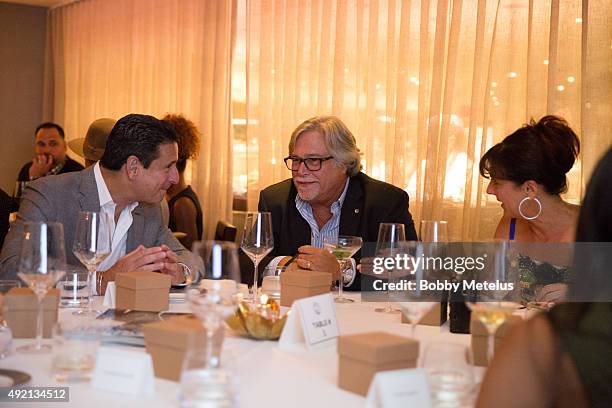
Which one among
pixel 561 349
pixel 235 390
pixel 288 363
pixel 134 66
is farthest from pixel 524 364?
pixel 134 66

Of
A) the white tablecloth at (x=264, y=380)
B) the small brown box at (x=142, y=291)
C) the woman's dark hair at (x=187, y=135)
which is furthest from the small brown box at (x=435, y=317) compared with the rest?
the woman's dark hair at (x=187, y=135)

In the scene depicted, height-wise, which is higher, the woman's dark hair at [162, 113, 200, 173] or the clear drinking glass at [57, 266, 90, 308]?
the woman's dark hair at [162, 113, 200, 173]

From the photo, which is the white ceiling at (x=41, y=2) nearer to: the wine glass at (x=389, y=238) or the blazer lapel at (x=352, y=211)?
the blazer lapel at (x=352, y=211)

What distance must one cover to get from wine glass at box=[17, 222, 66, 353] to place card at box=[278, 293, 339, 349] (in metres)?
0.48

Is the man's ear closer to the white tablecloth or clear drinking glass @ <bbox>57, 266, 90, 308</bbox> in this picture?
clear drinking glass @ <bbox>57, 266, 90, 308</bbox>

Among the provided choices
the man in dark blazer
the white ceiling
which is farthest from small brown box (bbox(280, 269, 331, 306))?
the white ceiling

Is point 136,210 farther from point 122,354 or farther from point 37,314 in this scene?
point 122,354

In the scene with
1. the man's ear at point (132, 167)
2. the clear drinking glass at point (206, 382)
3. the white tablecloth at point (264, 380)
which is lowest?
the white tablecloth at point (264, 380)

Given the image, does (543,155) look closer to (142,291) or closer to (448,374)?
(142,291)

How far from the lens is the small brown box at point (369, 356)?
4.31ft

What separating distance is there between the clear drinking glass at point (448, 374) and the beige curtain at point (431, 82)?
213 centimetres

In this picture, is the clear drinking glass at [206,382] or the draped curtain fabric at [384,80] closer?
the clear drinking glass at [206,382]

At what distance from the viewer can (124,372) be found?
4.43ft

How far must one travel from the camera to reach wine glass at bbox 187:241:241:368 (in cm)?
140
